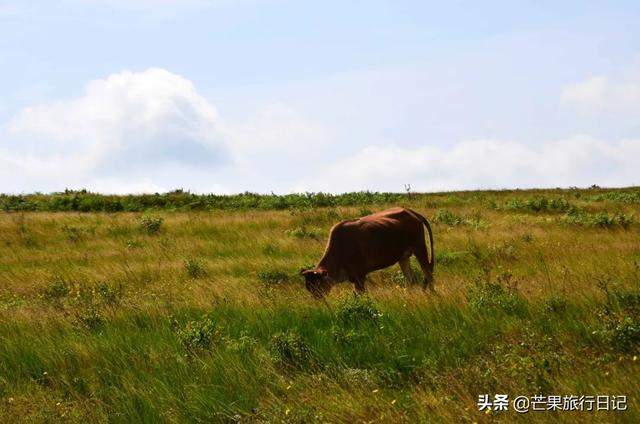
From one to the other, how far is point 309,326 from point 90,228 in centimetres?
1715

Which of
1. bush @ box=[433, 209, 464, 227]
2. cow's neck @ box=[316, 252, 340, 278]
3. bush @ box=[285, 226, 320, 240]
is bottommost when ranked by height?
cow's neck @ box=[316, 252, 340, 278]

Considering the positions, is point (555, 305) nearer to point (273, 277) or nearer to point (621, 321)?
point (621, 321)

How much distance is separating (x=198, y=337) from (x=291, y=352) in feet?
4.38

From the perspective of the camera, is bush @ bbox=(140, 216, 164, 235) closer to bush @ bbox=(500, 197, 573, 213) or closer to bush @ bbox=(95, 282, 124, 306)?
bush @ bbox=(95, 282, 124, 306)

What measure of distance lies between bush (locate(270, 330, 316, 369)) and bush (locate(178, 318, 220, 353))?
34.5 inches

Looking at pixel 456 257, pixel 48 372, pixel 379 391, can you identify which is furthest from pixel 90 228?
pixel 379 391

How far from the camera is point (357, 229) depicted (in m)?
11.8

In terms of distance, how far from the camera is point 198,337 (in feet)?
24.2

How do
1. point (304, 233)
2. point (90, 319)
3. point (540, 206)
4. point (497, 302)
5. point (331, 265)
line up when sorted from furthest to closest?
point (540, 206), point (304, 233), point (331, 265), point (90, 319), point (497, 302)

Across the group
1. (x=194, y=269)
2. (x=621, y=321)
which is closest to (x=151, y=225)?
(x=194, y=269)

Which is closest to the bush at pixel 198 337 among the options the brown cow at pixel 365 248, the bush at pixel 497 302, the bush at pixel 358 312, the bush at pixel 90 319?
the bush at pixel 358 312

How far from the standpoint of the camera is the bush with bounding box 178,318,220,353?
7277 millimetres

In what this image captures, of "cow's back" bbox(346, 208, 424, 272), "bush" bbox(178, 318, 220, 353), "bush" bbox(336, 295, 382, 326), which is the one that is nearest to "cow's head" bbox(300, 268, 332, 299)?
"cow's back" bbox(346, 208, 424, 272)

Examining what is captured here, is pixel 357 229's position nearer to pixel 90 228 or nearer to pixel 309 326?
pixel 309 326
